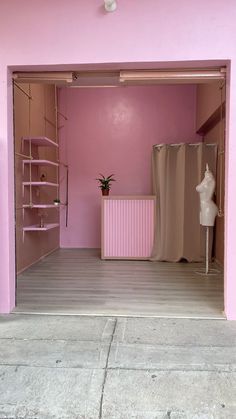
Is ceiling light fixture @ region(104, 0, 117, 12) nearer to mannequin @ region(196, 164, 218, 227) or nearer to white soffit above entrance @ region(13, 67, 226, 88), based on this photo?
white soffit above entrance @ region(13, 67, 226, 88)

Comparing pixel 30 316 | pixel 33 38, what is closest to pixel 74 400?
pixel 30 316

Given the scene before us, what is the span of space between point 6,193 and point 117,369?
5.52ft

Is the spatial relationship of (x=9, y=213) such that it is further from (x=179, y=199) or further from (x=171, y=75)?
(x=179, y=199)

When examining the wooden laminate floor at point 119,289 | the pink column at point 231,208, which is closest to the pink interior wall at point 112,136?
the wooden laminate floor at point 119,289

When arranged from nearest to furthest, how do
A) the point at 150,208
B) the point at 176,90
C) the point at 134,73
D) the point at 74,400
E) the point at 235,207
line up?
the point at 74,400
the point at 235,207
the point at 134,73
the point at 150,208
the point at 176,90

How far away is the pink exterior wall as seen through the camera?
2645 millimetres

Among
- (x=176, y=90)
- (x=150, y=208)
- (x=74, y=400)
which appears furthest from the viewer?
(x=176, y=90)

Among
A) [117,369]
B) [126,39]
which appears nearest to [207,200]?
[126,39]

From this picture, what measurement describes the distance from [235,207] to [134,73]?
4.62 feet

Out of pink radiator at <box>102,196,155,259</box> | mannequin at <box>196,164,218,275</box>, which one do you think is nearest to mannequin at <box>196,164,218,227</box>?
mannequin at <box>196,164,218,275</box>

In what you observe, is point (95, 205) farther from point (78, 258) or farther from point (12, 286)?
point (12, 286)

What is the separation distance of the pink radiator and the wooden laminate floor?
0.95ft

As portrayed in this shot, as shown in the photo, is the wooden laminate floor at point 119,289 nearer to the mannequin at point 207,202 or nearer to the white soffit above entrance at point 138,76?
the mannequin at point 207,202

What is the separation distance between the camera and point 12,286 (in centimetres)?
294
